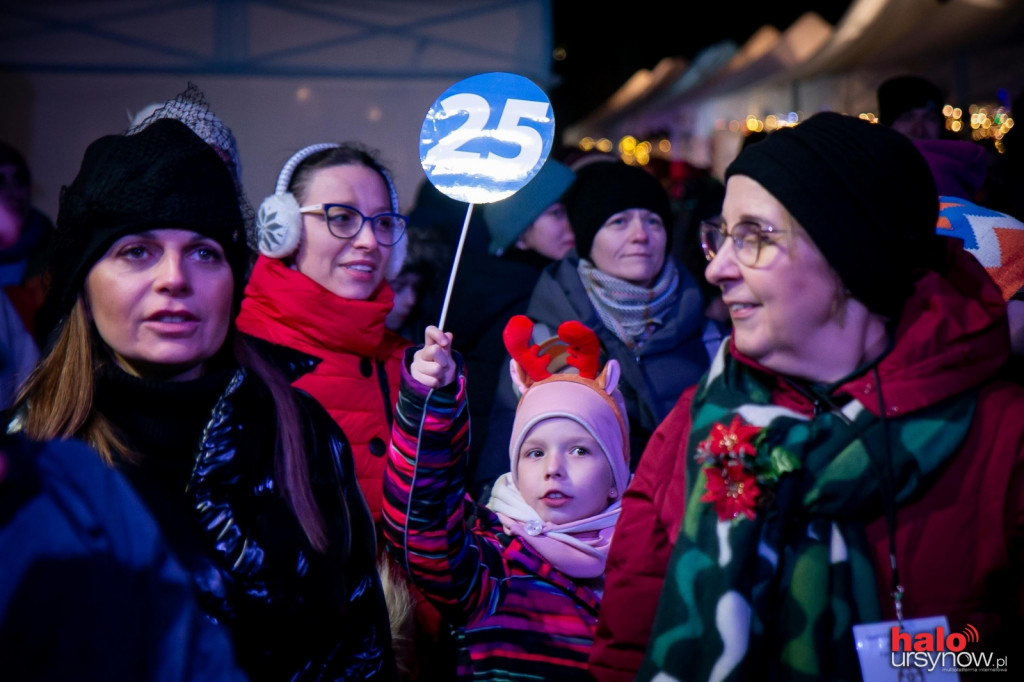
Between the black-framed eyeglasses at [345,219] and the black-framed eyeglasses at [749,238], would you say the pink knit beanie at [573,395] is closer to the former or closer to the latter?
the black-framed eyeglasses at [345,219]

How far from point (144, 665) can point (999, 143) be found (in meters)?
6.00

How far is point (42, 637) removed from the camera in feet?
4.62

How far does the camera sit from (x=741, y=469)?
177cm

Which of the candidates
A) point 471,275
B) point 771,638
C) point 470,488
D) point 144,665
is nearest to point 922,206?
point 771,638

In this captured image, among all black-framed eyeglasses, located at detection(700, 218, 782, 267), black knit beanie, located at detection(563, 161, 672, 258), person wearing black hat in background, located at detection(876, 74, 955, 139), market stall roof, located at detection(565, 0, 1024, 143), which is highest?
market stall roof, located at detection(565, 0, 1024, 143)

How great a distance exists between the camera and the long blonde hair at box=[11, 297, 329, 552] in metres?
1.87

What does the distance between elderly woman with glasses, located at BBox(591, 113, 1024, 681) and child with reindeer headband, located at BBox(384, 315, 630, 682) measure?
545mm

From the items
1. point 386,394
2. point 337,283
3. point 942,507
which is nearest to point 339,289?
point 337,283

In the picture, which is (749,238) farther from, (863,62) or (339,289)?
(863,62)

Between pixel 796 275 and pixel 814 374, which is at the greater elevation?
pixel 796 275

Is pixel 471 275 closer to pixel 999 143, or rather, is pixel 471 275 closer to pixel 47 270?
pixel 47 270

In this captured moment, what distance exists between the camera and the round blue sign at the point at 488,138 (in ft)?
7.67

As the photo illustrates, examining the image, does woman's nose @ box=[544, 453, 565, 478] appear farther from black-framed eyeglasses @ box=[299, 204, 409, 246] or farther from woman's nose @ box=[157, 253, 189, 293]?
woman's nose @ box=[157, 253, 189, 293]

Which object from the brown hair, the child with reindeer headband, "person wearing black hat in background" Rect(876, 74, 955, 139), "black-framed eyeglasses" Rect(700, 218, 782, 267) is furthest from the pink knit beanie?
"person wearing black hat in background" Rect(876, 74, 955, 139)
